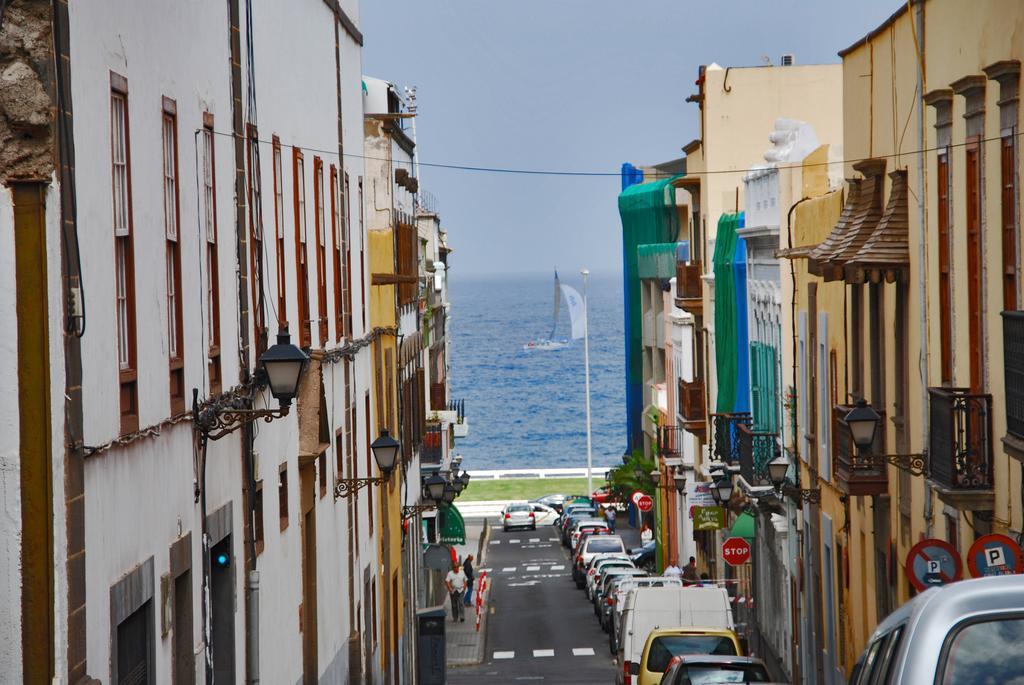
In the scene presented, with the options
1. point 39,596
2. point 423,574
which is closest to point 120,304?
point 39,596

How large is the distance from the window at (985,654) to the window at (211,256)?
10.3m

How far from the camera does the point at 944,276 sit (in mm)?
18969

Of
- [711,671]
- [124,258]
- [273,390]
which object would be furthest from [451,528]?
[124,258]

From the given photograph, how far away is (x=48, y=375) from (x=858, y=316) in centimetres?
1673

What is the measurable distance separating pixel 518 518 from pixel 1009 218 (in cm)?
6009

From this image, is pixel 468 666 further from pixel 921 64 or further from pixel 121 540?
pixel 121 540

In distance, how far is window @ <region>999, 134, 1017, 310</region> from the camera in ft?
51.2

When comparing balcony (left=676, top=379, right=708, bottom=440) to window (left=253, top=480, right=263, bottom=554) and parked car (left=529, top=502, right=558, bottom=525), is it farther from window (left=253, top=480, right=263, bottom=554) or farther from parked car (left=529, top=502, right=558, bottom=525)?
parked car (left=529, top=502, right=558, bottom=525)

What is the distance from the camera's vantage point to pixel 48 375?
9625 millimetres

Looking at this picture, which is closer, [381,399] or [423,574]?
[381,399]

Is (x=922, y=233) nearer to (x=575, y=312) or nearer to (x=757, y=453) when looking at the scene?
(x=757, y=453)

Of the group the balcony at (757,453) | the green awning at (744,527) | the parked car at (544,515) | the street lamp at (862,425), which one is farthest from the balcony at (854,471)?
the parked car at (544,515)

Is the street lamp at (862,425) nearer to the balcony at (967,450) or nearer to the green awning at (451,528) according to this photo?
the balcony at (967,450)

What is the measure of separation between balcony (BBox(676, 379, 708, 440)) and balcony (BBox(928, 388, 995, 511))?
29271 mm
